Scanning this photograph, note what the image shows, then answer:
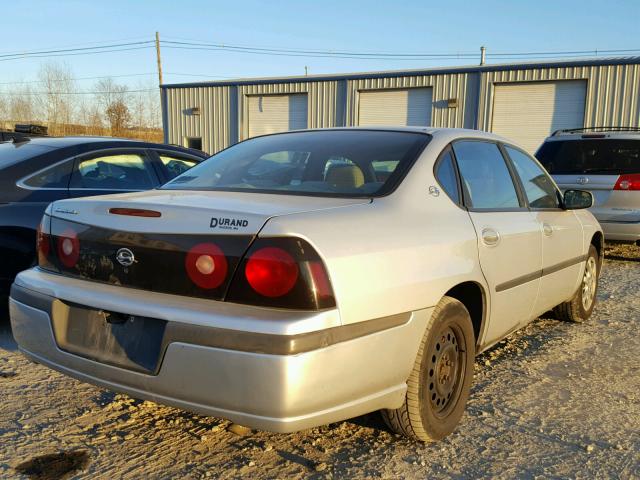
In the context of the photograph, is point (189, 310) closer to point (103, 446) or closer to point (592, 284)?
point (103, 446)

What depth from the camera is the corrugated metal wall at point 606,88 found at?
16562 mm

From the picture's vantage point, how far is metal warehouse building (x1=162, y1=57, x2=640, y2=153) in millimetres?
16953

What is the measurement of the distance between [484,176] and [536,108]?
53.3 ft

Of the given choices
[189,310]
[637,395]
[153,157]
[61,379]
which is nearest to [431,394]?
[189,310]

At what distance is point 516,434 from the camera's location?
2.77 metres

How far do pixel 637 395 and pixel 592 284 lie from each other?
176 cm

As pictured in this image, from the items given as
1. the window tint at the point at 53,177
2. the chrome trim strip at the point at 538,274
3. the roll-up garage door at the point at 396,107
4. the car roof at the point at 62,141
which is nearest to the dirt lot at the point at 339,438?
the chrome trim strip at the point at 538,274

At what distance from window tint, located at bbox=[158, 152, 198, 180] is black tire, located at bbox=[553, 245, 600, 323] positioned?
3.56 meters

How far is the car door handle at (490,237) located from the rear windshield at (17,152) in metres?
3.35

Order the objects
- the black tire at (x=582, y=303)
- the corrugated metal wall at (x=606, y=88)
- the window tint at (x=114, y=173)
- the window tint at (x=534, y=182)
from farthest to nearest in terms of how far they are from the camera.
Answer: the corrugated metal wall at (x=606, y=88) < the black tire at (x=582, y=303) < the window tint at (x=114, y=173) < the window tint at (x=534, y=182)

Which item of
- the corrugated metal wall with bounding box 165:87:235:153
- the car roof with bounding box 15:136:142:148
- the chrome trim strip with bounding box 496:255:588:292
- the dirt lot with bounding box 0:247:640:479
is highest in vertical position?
the corrugated metal wall with bounding box 165:87:235:153

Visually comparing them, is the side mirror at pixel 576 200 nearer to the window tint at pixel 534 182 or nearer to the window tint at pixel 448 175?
the window tint at pixel 534 182

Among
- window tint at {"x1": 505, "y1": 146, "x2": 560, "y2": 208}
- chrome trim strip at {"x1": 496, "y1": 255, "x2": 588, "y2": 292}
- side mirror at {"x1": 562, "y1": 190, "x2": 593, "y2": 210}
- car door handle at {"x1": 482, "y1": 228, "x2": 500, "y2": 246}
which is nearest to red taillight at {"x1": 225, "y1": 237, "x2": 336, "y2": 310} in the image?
car door handle at {"x1": 482, "y1": 228, "x2": 500, "y2": 246}

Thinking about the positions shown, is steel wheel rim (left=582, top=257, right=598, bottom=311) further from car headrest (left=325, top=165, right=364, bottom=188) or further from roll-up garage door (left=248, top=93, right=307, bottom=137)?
roll-up garage door (left=248, top=93, right=307, bottom=137)
